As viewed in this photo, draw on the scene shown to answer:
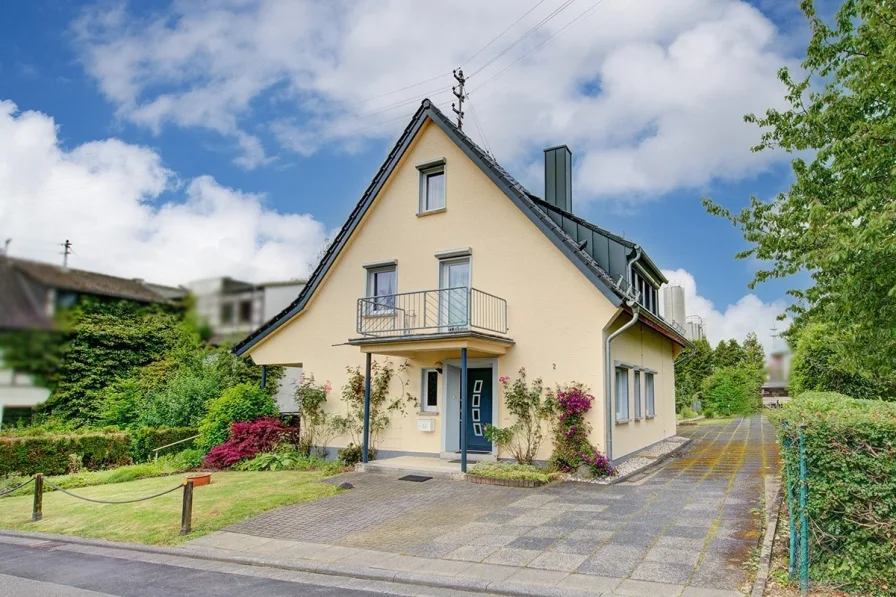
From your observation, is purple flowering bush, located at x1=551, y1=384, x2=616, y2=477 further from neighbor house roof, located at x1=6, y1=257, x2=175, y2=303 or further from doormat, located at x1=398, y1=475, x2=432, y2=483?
neighbor house roof, located at x1=6, y1=257, x2=175, y2=303

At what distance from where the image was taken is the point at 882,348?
38.8ft

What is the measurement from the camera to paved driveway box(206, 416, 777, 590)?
292 inches

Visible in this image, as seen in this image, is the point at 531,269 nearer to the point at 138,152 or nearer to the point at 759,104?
the point at 759,104

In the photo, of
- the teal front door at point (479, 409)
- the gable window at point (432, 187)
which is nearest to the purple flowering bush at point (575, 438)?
the teal front door at point (479, 409)

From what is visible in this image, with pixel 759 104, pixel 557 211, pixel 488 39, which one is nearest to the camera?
pixel 488 39

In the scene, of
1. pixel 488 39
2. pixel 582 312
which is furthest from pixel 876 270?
pixel 488 39

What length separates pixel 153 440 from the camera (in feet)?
60.5

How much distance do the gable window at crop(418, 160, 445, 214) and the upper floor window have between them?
18.9 ft

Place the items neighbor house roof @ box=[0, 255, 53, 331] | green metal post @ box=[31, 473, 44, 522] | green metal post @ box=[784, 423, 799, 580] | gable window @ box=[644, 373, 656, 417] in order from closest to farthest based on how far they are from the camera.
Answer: neighbor house roof @ box=[0, 255, 53, 331], green metal post @ box=[784, 423, 799, 580], green metal post @ box=[31, 473, 44, 522], gable window @ box=[644, 373, 656, 417]

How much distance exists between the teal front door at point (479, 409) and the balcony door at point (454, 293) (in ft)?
5.26

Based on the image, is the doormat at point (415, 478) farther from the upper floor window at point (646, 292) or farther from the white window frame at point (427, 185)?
the upper floor window at point (646, 292)

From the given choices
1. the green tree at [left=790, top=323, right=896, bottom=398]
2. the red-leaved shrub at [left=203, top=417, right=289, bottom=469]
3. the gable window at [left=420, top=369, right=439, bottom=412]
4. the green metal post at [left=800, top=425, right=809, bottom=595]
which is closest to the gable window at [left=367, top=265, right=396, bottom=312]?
the gable window at [left=420, top=369, right=439, bottom=412]

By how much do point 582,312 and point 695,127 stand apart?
7724 mm

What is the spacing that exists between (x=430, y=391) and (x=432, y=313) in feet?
6.88
